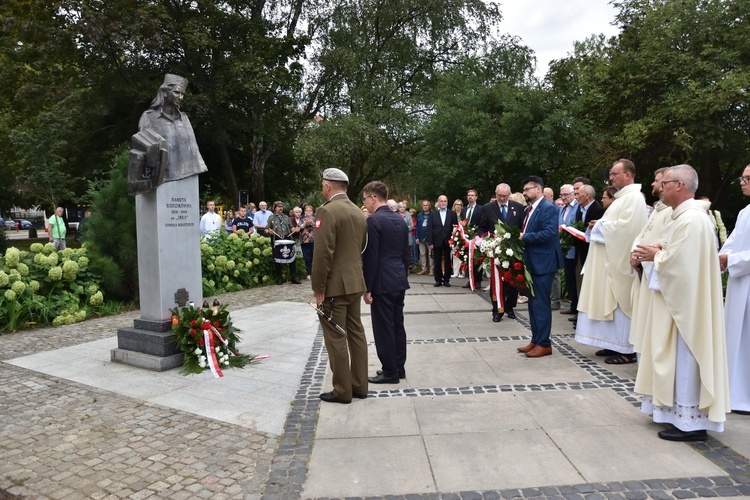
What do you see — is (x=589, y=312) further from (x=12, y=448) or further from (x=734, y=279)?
(x=12, y=448)

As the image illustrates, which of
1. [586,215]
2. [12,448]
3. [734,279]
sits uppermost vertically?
[586,215]

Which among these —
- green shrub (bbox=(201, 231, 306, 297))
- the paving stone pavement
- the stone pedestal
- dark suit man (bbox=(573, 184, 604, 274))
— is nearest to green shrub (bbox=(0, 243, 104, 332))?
the paving stone pavement

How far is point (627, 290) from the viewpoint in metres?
6.21

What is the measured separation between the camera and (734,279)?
4.80 m

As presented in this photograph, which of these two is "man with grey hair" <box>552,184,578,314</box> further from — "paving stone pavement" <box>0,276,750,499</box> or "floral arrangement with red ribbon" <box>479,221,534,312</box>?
"paving stone pavement" <box>0,276,750,499</box>

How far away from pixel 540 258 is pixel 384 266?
2.12m

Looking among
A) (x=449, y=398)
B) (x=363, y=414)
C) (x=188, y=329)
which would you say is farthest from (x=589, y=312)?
(x=188, y=329)

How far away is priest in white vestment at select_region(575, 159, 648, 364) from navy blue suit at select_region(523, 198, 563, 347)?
1.36 feet

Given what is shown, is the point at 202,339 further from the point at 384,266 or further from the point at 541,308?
the point at 541,308

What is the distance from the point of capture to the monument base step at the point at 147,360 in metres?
6.18

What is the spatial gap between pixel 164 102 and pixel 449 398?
4.50m

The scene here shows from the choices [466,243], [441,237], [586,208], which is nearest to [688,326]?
[586,208]

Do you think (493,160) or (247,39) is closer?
(493,160)

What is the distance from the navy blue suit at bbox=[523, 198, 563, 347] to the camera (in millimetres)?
6473
